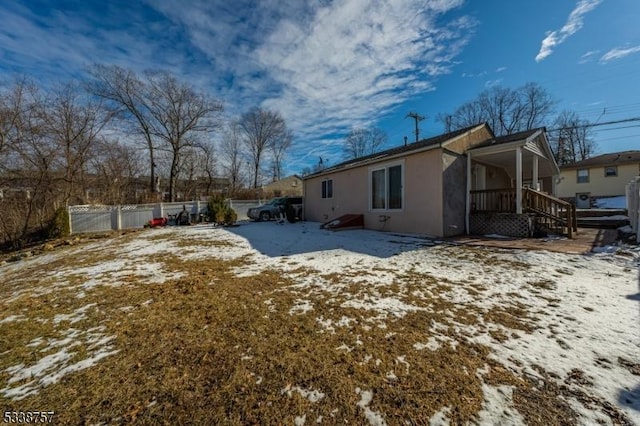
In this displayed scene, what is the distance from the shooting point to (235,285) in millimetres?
3904

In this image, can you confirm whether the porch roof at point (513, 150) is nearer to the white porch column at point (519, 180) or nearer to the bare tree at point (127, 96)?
the white porch column at point (519, 180)

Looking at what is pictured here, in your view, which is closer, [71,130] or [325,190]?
[325,190]

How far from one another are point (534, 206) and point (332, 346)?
8.73 meters

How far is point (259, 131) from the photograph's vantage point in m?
32.3

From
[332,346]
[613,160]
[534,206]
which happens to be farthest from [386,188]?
[613,160]

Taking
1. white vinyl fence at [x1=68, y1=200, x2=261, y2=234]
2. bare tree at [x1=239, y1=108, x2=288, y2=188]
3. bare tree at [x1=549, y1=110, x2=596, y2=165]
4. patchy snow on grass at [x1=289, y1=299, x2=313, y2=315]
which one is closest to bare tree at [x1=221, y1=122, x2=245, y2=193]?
bare tree at [x1=239, y1=108, x2=288, y2=188]

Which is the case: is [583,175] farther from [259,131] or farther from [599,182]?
[259,131]

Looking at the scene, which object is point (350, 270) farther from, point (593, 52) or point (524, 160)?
point (593, 52)

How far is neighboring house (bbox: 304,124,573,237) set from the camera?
7.50 meters

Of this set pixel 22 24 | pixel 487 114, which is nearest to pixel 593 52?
pixel 487 114

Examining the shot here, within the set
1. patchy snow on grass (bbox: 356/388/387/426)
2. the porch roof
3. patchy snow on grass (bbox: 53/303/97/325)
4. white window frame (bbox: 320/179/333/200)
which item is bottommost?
patchy snow on grass (bbox: 356/388/387/426)

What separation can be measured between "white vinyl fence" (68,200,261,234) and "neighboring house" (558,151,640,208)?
27865 millimetres

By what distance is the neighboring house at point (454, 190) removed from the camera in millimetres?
7504

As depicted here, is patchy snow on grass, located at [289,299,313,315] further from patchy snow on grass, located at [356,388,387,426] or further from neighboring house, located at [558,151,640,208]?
neighboring house, located at [558,151,640,208]
